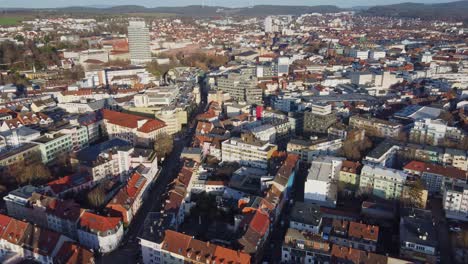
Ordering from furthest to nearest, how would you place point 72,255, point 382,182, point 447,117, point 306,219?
point 447,117 → point 382,182 → point 306,219 → point 72,255

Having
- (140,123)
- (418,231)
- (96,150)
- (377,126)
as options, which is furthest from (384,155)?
(96,150)

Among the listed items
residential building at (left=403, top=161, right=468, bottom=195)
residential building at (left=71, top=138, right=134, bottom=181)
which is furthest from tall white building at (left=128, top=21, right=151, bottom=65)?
residential building at (left=403, top=161, right=468, bottom=195)

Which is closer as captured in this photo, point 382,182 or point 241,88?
point 382,182

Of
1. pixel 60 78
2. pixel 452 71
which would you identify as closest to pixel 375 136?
pixel 452 71

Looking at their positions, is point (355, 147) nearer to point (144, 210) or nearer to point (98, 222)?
point (144, 210)

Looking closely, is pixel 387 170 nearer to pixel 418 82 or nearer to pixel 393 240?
pixel 393 240

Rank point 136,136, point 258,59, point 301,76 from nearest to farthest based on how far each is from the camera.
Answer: point 136,136 < point 301,76 < point 258,59

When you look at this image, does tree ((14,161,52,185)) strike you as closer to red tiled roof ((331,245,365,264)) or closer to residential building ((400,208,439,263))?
red tiled roof ((331,245,365,264))
